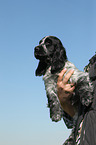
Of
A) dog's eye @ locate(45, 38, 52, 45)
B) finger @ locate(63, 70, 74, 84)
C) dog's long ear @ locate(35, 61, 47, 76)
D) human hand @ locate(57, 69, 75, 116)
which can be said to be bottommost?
human hand @ locate(57, 69, 75, 116)

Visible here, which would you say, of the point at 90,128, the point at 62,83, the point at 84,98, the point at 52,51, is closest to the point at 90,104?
the point at 84,98

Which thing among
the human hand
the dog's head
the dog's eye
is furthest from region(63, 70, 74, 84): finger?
the dog's eye

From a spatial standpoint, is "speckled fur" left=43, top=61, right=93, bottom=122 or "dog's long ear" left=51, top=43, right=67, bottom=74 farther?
"dog's long ear" left=51, top=43, right=67, bottom=74

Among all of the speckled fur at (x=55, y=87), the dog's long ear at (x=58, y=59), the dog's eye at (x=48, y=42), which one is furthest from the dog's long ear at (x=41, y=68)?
the dog's eye at (x=48, y=42)

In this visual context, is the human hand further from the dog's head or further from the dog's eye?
the dog's eye

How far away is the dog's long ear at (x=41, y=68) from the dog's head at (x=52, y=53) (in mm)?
82

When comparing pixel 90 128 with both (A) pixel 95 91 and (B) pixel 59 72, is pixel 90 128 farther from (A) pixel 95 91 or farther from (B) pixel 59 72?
(B) pixel 59 72

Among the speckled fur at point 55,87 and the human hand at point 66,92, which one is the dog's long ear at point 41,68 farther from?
the human hand at point 66,92

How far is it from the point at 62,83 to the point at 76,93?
37 centimetres

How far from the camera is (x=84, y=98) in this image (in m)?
3.83

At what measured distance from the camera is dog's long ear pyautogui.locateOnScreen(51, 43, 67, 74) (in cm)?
436

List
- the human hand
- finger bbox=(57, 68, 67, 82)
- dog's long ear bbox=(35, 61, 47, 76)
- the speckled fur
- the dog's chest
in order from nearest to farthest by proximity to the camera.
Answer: the speckled fur < the human hand < finger bbox=(57, 68, 67, 82) < the dog's chest < dog's long ear bbox=(35, 61, 47, 76)

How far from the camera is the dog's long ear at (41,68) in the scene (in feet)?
15.1

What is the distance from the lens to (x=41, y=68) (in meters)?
4.65
